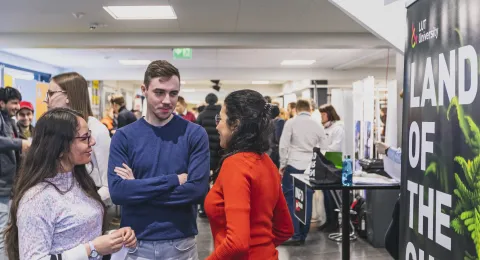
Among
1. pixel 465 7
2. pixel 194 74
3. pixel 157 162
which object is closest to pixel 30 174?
pixel 157 162

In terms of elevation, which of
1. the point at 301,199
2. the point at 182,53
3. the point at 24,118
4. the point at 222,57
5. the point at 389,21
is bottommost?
the point at 301,199

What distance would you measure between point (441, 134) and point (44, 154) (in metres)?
1.23

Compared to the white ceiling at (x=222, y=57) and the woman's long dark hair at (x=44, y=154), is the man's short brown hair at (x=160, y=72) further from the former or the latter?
the white ceiling at (x=222, y=57)

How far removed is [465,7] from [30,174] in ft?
4.45

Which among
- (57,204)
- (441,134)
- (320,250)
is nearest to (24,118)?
(57,204)

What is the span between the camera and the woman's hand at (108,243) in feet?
4.31

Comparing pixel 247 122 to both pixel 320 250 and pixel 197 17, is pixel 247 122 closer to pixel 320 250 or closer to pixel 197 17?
pixel 320 250

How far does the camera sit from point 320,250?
4.49 m

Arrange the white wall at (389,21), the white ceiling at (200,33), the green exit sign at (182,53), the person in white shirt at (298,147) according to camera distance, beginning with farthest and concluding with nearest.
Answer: the green exit sign at (182,53) < the white ceiling at (200,33) < the person in white shirt at (298,147) < the white wall at (389,21)

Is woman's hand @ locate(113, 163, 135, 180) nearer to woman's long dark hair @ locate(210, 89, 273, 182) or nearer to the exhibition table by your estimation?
woman's long dark hair @ locate(210, 89, 273, 182)

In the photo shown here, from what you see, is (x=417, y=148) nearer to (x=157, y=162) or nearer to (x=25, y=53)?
(x=157, y=162)

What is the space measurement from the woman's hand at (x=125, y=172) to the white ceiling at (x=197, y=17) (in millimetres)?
4007

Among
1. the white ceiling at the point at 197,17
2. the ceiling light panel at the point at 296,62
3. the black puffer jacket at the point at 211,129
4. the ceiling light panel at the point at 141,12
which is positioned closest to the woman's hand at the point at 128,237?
the black puffer jacket at the point at 211,129

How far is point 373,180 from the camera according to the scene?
3133 mm
